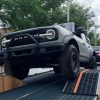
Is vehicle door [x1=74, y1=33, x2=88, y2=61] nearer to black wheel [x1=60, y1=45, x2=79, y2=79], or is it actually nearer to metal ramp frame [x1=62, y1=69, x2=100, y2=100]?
black wheel [x1=60, y1=45, x2=79, y2=79]

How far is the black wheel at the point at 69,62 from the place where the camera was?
259 inches

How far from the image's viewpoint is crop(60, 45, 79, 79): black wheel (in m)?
6.57

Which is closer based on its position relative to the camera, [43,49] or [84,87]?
[84,87]

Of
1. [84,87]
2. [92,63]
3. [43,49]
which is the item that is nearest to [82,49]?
[92,63]

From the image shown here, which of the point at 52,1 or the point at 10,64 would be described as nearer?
the point at 10,64

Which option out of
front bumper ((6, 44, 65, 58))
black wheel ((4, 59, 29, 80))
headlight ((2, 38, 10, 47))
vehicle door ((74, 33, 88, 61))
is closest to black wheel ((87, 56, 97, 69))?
vehicle door ((74, 33, 88, 61))

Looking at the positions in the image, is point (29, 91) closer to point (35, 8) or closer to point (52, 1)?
point (35, 8)

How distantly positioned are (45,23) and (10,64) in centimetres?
1512

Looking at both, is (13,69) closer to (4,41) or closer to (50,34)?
(4,41)

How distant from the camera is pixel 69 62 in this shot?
6.61 meters

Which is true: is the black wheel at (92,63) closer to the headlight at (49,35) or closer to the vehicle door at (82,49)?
the vehicle door at (82,49)

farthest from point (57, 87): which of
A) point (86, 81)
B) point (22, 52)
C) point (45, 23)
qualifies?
point (45, 23)

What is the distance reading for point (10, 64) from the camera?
23.5 feet

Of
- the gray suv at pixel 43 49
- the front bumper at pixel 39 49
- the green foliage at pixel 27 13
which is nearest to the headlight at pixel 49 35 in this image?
the gray suv at pixel 43 49
